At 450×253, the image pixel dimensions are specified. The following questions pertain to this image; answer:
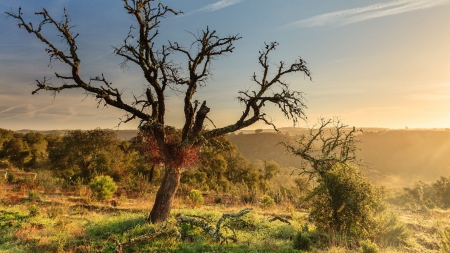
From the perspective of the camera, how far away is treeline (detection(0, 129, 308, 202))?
24828 millimetres

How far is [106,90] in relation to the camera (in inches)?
361

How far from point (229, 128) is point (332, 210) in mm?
5367

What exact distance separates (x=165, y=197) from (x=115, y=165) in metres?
19.0

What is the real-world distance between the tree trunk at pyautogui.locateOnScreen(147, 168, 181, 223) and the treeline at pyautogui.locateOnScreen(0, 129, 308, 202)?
28.0ft

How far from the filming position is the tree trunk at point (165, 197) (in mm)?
9547

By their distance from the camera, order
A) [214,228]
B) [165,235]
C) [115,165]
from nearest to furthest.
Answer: [165,235] → [214,228] → [115,165]

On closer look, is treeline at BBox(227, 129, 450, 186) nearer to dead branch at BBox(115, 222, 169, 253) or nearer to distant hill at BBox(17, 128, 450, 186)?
distant hill at BBox(17, 128, 450, 186)

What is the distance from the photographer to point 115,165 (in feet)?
86.3

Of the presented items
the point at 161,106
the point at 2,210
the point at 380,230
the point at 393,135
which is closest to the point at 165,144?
the point at 161,106

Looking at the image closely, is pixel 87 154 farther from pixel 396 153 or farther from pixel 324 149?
pixel 396 153

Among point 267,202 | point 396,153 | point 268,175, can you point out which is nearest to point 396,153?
point 396,153

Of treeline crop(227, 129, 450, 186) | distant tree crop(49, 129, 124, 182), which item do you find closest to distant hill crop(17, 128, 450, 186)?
treeline crop(227, 129, 450, 186)

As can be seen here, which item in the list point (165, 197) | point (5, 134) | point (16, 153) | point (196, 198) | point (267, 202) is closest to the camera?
point (165, 197)

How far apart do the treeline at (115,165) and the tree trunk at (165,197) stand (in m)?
8.54
